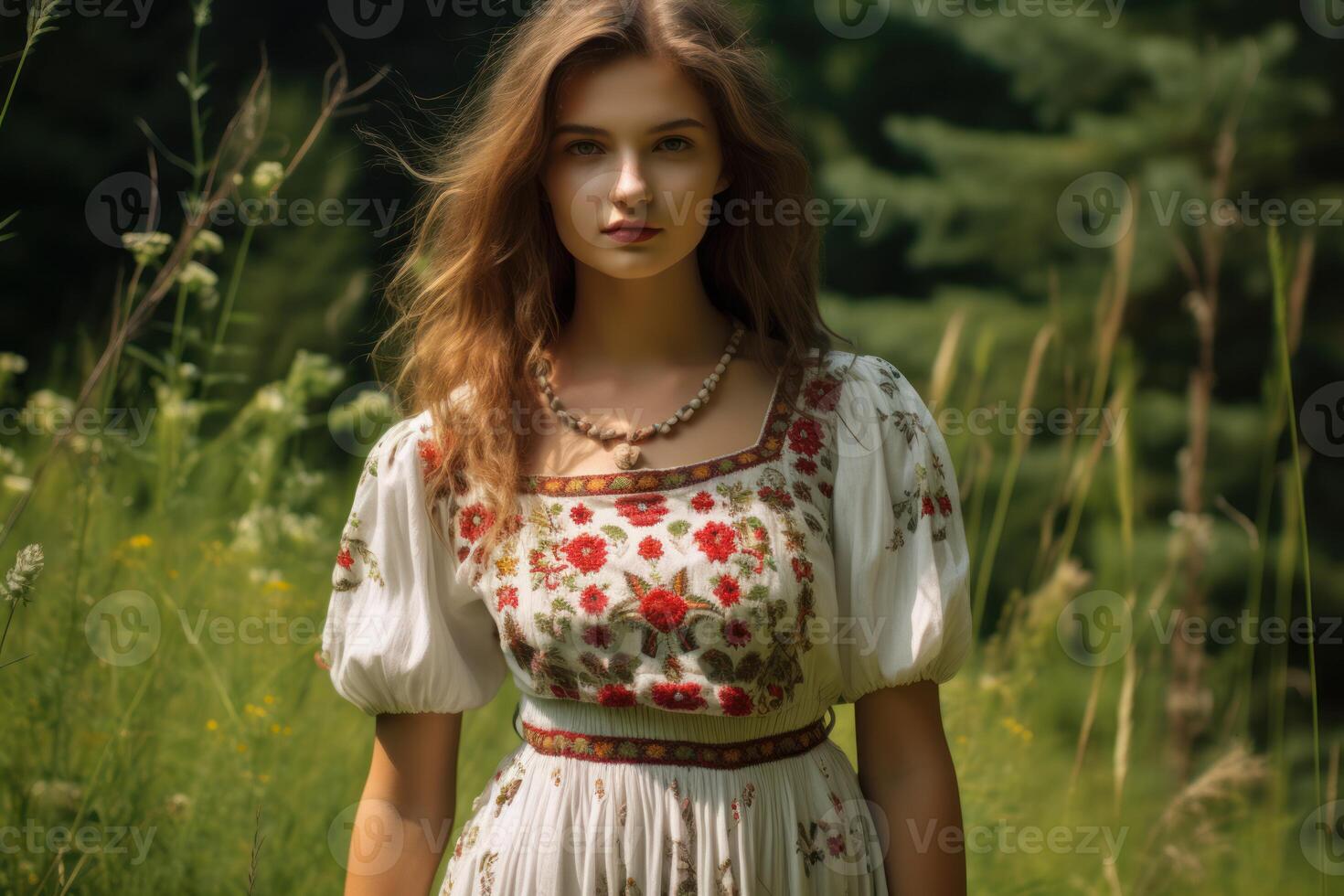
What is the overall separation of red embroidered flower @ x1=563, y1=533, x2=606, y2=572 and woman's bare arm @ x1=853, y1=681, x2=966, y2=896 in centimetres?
38

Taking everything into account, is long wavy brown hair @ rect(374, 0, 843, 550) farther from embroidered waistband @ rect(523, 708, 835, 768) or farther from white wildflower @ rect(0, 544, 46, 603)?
white wildflower @ rect(0, 544, 46, 603)

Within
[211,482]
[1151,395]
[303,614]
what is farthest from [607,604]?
[1151,395]

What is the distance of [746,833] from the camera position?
5.03 feet

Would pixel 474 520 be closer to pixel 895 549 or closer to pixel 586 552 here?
pixel 586 552

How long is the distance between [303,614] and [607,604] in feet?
4.68

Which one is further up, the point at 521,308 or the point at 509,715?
the point at 521,308

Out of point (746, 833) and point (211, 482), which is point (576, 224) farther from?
point (211, 482)

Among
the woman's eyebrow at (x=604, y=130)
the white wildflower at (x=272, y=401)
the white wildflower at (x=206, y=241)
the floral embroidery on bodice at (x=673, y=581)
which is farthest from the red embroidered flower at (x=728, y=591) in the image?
the white wildflower at (x=272, y=401)

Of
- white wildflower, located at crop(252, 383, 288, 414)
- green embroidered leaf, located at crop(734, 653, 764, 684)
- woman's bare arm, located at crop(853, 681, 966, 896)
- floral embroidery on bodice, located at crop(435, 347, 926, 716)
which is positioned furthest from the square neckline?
white wildflower, located at crop(252, 383, 288, 414)

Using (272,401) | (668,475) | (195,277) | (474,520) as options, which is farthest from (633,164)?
(272,401)

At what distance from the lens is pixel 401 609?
5.32ft

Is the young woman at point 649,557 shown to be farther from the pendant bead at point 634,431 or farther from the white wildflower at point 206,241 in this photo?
the white wildflower at point 206,241

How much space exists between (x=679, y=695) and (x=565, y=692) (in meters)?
0.16

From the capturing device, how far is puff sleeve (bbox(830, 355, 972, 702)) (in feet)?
5.08
